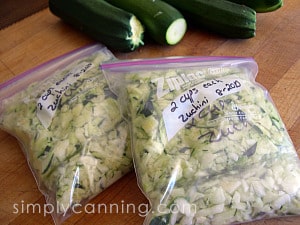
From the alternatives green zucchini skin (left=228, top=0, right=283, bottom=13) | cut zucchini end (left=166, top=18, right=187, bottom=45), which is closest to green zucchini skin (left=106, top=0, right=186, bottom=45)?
cut zucchini end (left=166, top=18, right=187, bottom=45)

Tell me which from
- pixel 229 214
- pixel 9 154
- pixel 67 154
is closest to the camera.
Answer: pixel 229 214

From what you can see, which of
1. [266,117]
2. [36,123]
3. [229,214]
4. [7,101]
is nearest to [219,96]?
[266,117]

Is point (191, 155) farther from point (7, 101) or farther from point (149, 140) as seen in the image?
point (7, 101)

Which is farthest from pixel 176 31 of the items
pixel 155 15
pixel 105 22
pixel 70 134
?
pixel 70 134

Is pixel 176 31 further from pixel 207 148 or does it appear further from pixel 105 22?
pixel 207 148

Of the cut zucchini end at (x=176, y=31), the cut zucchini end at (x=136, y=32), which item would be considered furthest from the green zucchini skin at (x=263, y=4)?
the cut zucchini end at (x=136, y=32)

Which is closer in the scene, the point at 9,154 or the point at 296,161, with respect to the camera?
the point at 296,161
